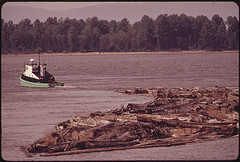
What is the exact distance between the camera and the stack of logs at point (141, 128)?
2318cm

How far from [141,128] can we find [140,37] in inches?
6193

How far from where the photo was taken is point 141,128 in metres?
24.9

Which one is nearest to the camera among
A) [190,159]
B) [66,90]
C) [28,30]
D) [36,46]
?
[190,159]

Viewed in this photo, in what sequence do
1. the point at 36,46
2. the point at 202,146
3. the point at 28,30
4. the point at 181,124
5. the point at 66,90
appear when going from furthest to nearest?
the point at 28,30, the point at 36,46, the point at 66,90, the point at 181,124, the point at 202,146

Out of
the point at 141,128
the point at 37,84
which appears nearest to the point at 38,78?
the point at 37,84

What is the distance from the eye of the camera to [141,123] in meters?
25.5

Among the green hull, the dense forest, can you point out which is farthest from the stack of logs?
the dense forest

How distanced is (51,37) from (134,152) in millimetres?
162809

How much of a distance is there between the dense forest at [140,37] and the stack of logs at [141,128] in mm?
138241

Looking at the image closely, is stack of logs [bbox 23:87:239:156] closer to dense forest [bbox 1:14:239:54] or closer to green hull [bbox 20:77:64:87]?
green hull [bbox 20:77:64:87]

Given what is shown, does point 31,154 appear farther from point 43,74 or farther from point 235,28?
point 235,28

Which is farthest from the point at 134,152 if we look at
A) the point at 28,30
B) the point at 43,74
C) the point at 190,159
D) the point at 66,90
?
the point at 28,30

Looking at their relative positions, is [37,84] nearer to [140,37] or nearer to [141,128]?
[141,128]

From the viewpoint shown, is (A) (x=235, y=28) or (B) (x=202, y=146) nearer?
(B) (x=202, y=146)
